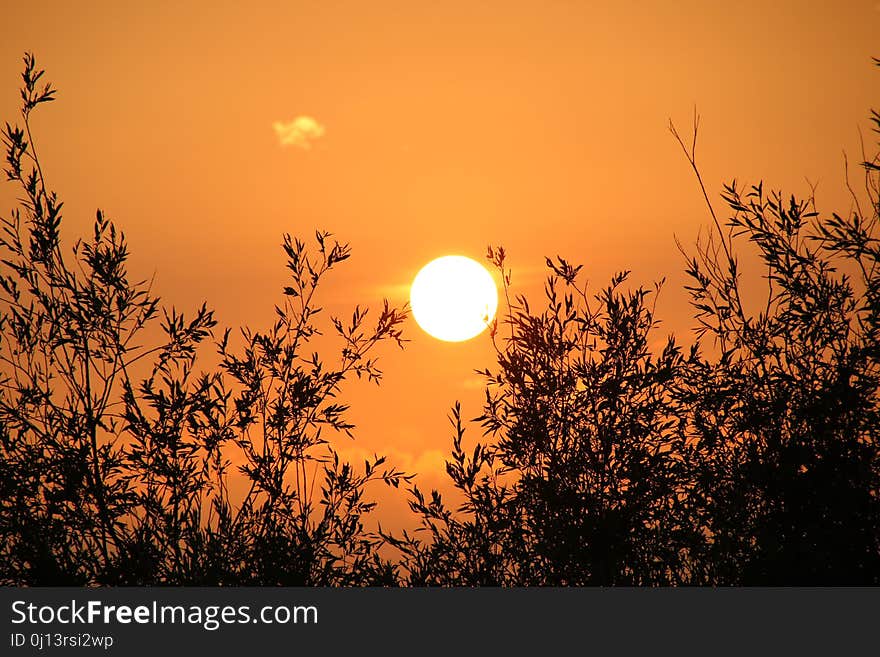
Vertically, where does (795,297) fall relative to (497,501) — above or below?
above

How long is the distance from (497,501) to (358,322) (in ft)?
9.98

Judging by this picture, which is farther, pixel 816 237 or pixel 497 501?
pixel 497 501

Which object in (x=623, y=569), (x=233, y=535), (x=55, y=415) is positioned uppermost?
(x=55, y=415)

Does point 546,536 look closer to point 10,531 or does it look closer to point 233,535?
point 233,535

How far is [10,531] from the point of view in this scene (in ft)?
34.2

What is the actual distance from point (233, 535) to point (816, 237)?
24.2 ft

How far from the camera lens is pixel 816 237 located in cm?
1001
